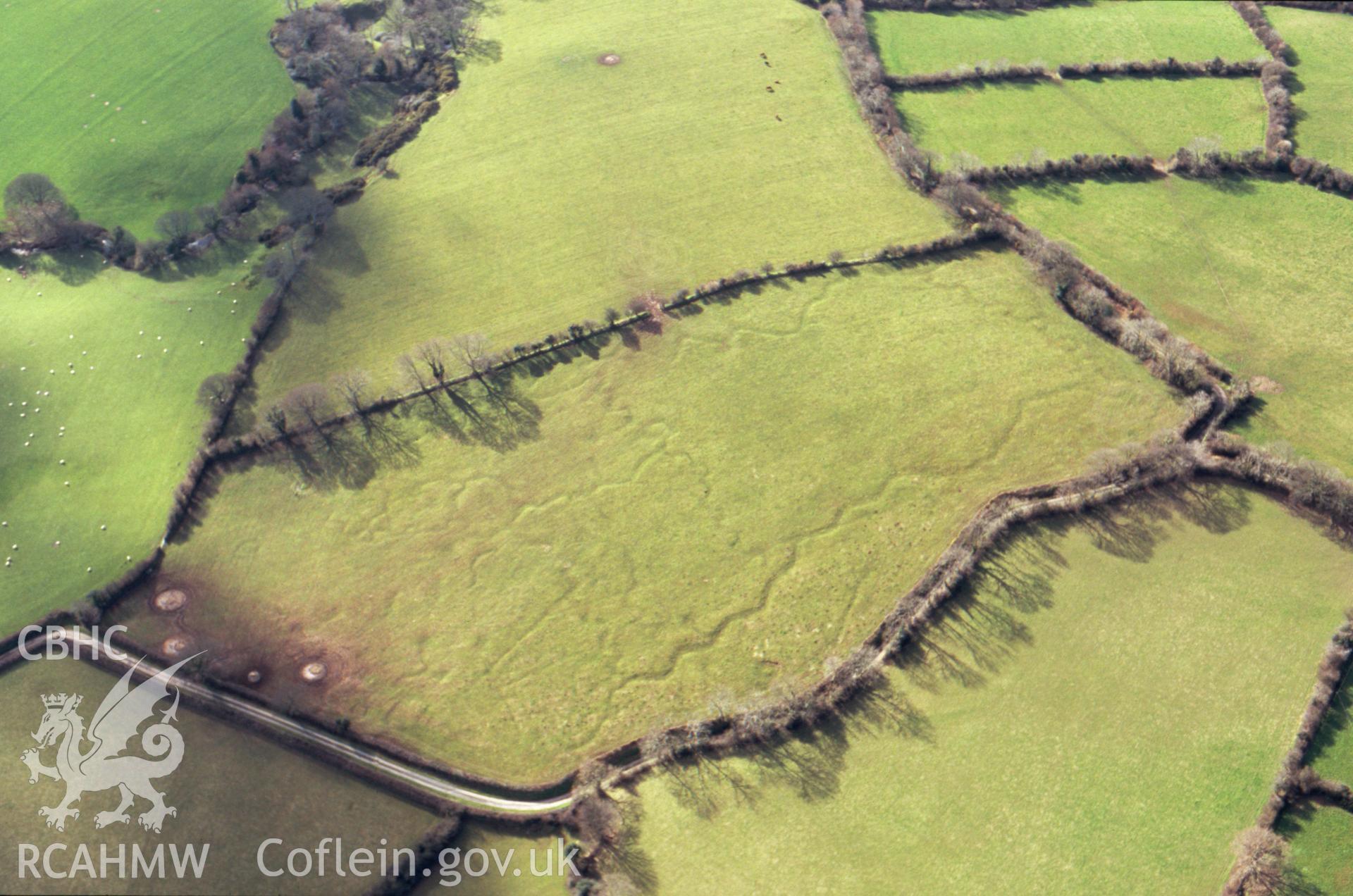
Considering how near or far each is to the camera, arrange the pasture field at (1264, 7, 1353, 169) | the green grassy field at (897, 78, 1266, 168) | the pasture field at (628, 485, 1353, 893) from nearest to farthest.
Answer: the pasture field at (628, 485, 1353, 893) → the pasture field at (1264, 7, 1353, 169) → the green grassy field at (897, 78, 1266, 168)

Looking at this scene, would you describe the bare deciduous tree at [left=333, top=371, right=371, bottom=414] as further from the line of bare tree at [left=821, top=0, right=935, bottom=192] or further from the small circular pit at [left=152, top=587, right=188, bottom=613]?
the line of bare tree at [left=821, top=0, right=935, bottom=192]

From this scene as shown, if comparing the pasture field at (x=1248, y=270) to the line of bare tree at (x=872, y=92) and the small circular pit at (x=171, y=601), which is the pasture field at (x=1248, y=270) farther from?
the small circular pit at (x=171, y=601)

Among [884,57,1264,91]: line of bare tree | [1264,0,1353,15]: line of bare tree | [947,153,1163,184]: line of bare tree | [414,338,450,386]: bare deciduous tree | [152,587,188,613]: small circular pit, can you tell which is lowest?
[152,587,188,613]: small circular pit

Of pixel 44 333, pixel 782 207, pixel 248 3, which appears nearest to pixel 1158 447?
pixel 782 207

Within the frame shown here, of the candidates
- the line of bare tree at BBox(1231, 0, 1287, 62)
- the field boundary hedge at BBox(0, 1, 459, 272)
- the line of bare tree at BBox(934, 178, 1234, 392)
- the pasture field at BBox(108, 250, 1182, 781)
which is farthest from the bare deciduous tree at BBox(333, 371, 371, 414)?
the line of bare tree at BBox(1231, 0, 1287, 62)

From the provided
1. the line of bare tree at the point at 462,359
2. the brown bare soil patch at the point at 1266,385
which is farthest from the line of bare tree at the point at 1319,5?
the brown bare soil patch at the point at 1266,385

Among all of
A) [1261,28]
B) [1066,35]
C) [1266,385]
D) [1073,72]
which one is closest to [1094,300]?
[1266,385]

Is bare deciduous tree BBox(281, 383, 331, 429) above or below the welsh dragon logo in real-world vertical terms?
above

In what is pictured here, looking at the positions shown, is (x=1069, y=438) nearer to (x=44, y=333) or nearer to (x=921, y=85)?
(x=921, y=85)
